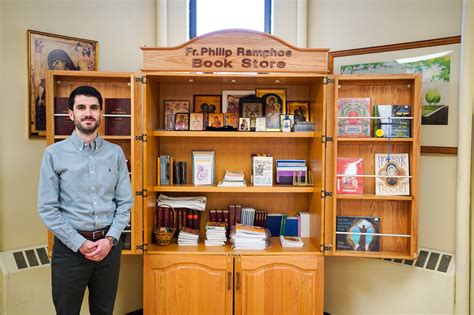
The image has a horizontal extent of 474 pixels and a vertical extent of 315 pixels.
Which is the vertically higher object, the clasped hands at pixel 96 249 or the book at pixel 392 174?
the book at pixel 392 174

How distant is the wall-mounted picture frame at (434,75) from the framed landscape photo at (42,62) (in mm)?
2472

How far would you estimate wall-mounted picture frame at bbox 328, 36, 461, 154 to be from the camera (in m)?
2.68

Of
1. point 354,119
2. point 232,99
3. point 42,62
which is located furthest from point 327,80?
point 42,62

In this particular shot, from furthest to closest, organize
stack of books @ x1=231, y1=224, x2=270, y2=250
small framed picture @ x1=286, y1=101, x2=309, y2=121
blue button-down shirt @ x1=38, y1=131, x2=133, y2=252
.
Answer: small framed picture @ x1=286, y1=101, x2=309, y2=121, stack of books @ x1=231, y1=224, x2=270, y2=250, blue button-down shirt @ x1=38, y1=131, x2=133, y2=252

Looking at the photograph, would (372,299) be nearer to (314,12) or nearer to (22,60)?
(314,12)

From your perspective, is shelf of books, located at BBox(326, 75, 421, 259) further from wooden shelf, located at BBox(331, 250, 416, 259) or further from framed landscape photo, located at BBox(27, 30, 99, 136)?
framed landscape photo, located at BBox(27, 30, 99, 136)

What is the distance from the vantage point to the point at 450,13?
8.84ft

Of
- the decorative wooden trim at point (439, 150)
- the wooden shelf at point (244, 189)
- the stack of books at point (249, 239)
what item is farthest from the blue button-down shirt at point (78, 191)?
the decorative wooden trim at point (439, 150)

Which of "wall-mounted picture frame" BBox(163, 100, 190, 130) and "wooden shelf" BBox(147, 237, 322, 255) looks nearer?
"wooden shelf" BBox(147, 237, 322, 255)

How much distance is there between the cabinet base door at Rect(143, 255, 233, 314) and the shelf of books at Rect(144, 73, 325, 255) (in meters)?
0.08

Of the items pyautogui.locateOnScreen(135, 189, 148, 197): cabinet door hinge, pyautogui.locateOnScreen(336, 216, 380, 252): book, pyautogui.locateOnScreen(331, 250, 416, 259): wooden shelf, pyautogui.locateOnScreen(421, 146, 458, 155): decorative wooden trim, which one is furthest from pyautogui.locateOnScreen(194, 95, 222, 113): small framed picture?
pyautogui.locateOnScreen(421, 146, 458, 155): decorative wooden trim

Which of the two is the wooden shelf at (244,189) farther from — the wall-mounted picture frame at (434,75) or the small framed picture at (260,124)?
the wall-mounted picture frame at (434,75)

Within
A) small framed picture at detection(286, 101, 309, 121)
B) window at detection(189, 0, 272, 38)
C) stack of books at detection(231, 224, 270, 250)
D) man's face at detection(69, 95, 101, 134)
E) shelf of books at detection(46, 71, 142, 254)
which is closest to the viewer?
man's face at detection(69, 95, 101, 134)

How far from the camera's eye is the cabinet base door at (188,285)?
2.62 metres
